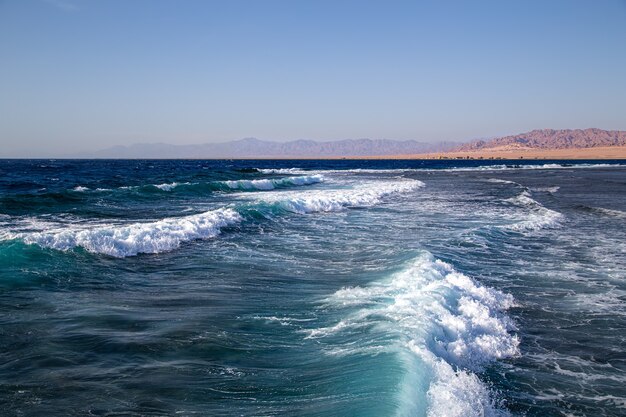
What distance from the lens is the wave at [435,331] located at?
5.14 meters

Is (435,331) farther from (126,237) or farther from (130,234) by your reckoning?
(130,234)

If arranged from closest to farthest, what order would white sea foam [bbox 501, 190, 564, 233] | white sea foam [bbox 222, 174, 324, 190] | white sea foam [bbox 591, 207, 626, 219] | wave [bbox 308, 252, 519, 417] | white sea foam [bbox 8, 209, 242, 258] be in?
1. wave [bbox 308, 252, 519, 417]
2. white sea foam [bbox 8, 209, 242, 258]
3. white sea foam [bbox 501, 190, 564, 233]
4. white sea foam [bbox 591, 207, 626, 219]
5. white sea foam [bbox 222, 174, 324, 190]

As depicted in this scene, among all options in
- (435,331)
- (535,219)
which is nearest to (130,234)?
(435,331)

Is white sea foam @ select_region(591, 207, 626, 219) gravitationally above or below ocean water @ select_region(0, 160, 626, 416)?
above

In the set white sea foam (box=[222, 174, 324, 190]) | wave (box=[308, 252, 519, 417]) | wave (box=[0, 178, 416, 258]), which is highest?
white sea foam (box=[222, 174, 324, 190])

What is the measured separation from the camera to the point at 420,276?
32.2 ft

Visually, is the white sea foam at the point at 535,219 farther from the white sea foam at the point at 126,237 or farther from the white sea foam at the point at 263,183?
the white sea foam at the point at 263,183

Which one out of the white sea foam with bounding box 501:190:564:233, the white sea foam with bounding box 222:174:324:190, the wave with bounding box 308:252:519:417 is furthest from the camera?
the white sea foam with bounding box 222:174:324:190

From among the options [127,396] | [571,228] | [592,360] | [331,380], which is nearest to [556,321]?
[592,360]

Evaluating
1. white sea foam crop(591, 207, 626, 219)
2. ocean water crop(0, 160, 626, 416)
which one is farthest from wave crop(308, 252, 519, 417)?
white sea foam crop(591, 207, 626, 219)

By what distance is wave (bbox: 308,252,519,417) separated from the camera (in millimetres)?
5145

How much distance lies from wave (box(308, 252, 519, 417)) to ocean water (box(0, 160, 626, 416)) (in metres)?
0.03

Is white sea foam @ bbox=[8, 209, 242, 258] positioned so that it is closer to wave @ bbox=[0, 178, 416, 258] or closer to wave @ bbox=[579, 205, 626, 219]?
wave @ bbox=[0, 178, 416, 258]

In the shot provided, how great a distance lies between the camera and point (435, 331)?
691 centimetres
